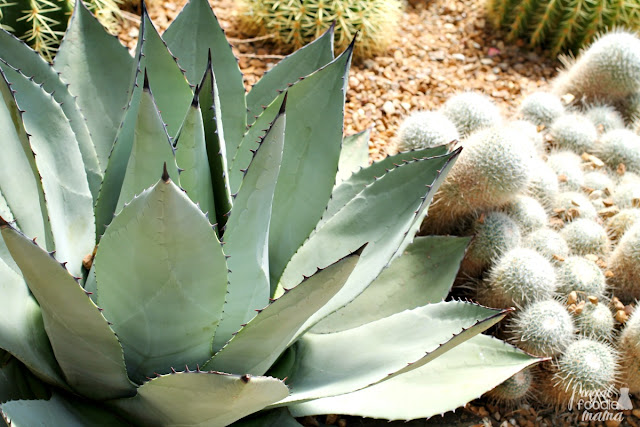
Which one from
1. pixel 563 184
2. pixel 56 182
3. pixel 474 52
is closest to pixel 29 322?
pixel 56 182

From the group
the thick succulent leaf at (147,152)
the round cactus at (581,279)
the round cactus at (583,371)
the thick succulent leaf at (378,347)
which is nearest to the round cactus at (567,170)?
the round cactus at (581,279)

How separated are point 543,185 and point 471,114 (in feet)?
1.37

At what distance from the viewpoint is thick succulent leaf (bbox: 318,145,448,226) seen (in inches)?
70.8

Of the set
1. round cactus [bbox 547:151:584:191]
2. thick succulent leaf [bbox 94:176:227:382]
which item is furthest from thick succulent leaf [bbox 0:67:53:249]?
round cactus [bbox 547:151:584:191]

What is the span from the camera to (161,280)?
48.2 inches

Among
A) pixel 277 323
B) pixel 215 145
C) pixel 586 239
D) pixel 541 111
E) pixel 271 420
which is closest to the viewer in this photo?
pixel 277 323

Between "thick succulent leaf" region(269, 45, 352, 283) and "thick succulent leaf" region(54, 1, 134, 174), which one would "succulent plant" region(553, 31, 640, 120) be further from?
"thick succulent leaf" region(54, 1, 134, 174)

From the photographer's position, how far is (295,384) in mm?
1566

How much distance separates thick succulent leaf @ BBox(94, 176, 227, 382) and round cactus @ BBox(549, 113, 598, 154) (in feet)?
7.16

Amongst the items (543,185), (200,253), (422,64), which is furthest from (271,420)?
(422,64)

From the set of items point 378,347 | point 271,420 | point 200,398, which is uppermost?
point 200,398

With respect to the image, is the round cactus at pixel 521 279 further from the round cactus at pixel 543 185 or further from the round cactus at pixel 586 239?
the round cactus at pixel 543 185

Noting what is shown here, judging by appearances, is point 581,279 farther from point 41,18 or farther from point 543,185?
point 41,18

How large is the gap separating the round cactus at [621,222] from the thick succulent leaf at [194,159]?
185cm
